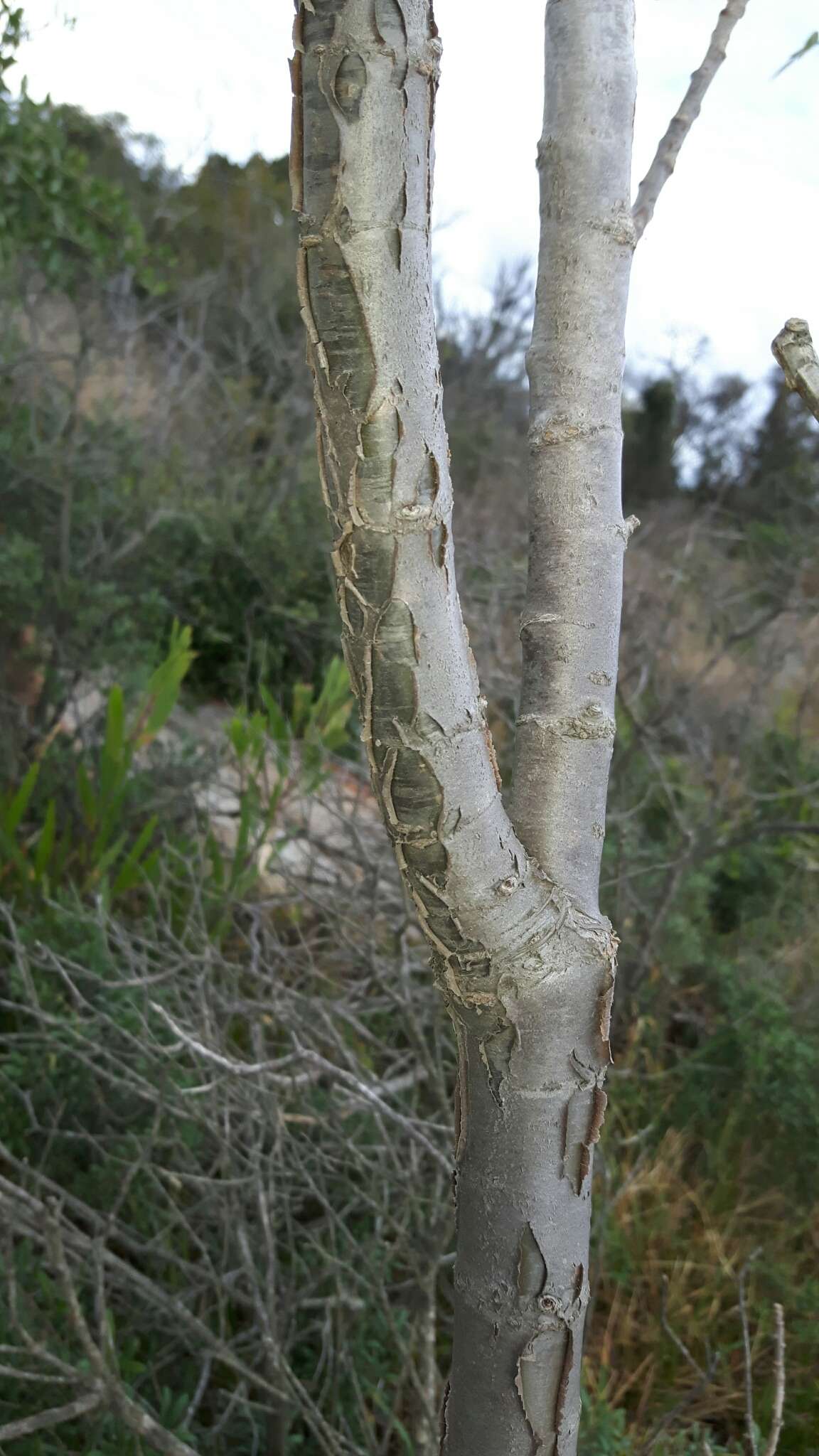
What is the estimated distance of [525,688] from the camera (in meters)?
0.84

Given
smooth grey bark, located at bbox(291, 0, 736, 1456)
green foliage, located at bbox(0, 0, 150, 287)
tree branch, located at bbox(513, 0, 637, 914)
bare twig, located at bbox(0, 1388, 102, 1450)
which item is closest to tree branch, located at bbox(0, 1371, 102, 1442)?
bare twig, located at bbox(0, 1388, 102, 1450)

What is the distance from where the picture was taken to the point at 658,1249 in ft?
8.35

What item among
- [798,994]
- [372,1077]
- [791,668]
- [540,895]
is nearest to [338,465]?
[540,895]

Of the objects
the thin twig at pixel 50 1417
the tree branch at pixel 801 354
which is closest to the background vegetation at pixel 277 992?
the thin twig at pixel 50 1417

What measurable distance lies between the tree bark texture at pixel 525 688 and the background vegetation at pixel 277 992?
0.64 m

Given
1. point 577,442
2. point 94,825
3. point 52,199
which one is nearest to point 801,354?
point 577,442

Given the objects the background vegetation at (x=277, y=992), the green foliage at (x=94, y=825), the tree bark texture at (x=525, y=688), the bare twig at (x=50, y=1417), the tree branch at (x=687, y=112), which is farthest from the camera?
the green foliage at (x=94, y=825)

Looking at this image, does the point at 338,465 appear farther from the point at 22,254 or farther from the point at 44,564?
the point at 22,254

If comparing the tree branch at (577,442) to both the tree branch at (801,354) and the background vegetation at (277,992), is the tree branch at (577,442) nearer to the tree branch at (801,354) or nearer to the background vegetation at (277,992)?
the tree branch at (801,354)

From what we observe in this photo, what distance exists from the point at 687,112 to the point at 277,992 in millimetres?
1645

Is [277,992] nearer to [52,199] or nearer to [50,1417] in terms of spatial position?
[50,1417]

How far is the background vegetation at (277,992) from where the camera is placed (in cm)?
179

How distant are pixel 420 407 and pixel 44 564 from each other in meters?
4.10

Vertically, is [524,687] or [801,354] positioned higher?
[801,354]
